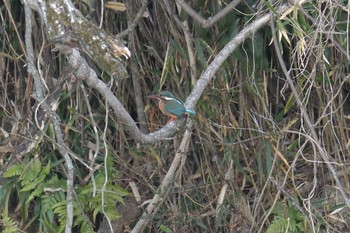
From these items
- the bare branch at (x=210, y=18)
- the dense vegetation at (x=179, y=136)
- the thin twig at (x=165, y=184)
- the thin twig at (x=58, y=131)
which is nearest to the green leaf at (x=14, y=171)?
the dense vegetation at (x=179, y=136)

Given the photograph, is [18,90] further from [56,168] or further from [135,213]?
[135,213]

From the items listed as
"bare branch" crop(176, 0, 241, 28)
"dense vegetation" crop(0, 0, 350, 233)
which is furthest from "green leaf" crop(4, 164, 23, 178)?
"bare branch" crop(176, 0, 241, 28)

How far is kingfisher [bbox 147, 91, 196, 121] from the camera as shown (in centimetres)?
300

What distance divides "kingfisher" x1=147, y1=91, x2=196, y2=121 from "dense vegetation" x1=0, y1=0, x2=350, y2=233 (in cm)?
12

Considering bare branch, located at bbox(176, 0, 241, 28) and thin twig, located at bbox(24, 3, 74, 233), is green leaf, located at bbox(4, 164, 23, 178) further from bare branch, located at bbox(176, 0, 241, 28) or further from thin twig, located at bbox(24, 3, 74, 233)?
bare branch, located at bbox(176, 0, 241, 28)

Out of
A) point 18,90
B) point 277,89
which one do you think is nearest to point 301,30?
point 277,89

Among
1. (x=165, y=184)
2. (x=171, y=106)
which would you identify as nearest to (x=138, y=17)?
(x=171, y=106)

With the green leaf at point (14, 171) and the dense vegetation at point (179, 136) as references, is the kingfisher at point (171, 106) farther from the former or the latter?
the green leaf at point (14, 171)

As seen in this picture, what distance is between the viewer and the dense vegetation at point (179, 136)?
3494mm

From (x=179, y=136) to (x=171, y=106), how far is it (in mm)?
459

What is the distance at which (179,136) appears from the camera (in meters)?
3.61

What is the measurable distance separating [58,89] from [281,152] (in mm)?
936

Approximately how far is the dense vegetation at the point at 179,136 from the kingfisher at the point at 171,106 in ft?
0.40

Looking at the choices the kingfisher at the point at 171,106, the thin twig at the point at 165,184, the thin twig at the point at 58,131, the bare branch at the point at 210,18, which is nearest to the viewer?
the thin twig at the point at 58,131
